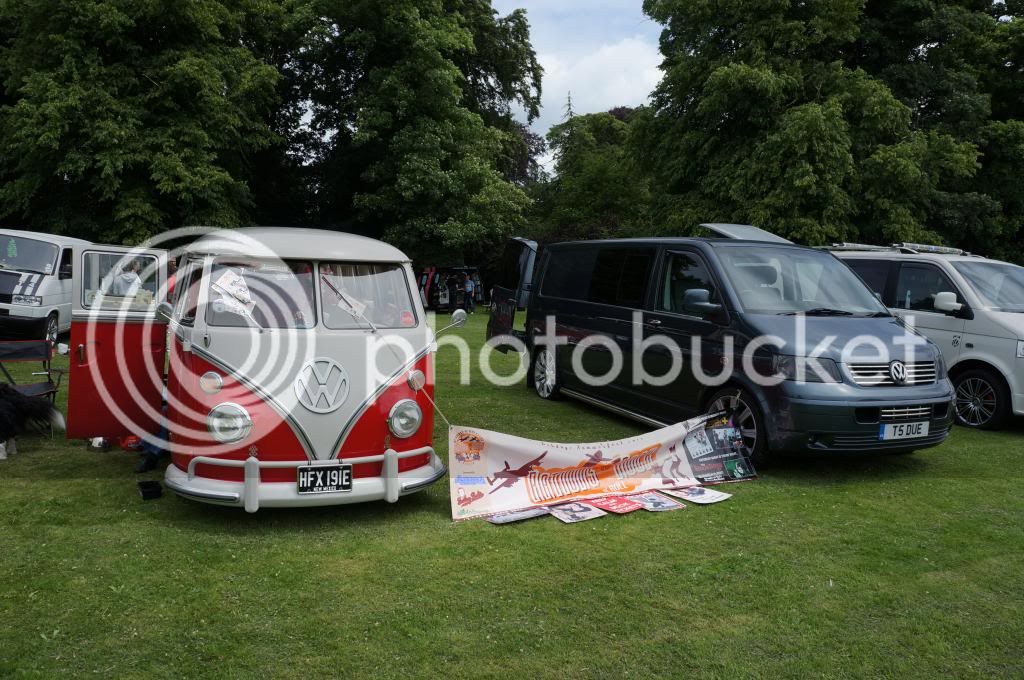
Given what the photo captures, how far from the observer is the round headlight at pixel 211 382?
532 cm

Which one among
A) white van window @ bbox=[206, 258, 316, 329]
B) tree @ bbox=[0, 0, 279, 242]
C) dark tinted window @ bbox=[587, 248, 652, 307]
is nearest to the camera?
white van window @ bbox=[206, 258, 316, 329]

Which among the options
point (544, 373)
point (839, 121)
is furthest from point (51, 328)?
point (839, 121)

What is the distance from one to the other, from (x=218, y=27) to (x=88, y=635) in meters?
23.7

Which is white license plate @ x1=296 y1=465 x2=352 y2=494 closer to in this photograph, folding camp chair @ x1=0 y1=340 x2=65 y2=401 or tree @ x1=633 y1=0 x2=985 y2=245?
folding camp chair @ x1=0 y1=340 x2=65 y2=401

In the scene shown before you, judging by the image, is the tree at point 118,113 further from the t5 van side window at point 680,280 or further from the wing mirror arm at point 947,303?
the wing mirror arm at point 947,303

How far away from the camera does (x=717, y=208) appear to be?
21672mm

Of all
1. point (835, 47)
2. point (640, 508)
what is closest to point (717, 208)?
point (835, 47)

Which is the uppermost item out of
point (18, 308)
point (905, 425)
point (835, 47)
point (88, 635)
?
point (835, 47)

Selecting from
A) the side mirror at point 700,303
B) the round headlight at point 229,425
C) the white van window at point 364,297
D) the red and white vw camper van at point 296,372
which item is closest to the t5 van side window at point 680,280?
the side mirror at point 700,303

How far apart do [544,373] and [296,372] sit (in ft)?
17.9

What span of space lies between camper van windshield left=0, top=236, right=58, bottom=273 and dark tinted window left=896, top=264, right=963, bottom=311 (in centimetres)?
1518

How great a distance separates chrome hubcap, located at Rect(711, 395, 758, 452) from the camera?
6918 mm

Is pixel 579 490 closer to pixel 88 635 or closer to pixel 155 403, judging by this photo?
pixel 88 635

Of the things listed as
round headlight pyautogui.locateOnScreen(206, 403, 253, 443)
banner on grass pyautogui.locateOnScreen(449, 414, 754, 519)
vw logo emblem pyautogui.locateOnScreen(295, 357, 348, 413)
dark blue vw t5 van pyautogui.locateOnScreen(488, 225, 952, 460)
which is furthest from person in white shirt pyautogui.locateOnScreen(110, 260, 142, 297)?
dark blue vw t5 van pyautogui.locateOnScreen(488, 225, 952, 460)
